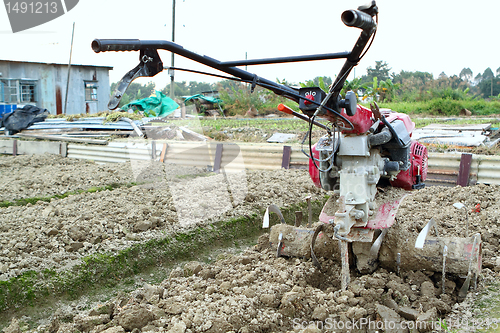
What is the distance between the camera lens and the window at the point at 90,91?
79.5 ft

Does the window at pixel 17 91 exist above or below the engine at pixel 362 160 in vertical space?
above

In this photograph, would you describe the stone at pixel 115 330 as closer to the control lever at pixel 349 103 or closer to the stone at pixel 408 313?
the stone at pixel 408 313

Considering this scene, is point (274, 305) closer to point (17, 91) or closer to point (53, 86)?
point (17, 91)

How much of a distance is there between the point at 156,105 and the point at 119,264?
13312 millimetres

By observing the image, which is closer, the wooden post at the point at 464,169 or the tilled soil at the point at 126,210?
the tilled soil at the point at 126,210

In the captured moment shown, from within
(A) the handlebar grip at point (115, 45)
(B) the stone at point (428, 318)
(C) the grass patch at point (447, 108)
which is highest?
(C) the grass patch at point (447, 108)

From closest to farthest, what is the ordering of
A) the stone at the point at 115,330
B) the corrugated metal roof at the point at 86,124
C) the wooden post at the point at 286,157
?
the stone at the point at 115,330, the wooden post at the point at 286,157, the corrugated metal roof at the point at 86,124

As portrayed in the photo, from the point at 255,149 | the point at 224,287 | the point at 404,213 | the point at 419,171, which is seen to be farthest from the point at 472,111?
the point at 224,287

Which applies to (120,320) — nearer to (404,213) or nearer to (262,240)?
(262,240)

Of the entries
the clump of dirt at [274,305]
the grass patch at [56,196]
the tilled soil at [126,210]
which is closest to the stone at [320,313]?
→ the clump of dirt at [274,305]

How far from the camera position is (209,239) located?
479cm

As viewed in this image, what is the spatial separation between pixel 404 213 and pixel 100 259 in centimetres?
347

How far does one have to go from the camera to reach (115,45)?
1.90 m

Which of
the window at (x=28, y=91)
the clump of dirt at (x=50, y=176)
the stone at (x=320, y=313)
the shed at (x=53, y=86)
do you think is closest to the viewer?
the stone at (x=320, y=313)
